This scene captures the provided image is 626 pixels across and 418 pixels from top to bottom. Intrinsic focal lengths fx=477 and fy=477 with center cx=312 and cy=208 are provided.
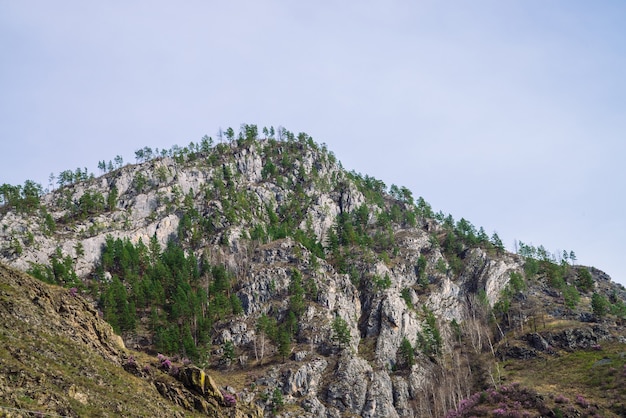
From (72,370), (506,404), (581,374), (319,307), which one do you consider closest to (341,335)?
(319,307)

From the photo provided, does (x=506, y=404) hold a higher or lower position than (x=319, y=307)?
lower

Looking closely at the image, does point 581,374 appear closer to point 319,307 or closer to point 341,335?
point 341,335

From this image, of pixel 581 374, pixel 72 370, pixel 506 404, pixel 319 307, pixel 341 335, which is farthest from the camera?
pixel 319 307

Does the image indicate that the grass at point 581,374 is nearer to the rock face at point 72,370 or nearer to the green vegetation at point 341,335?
the green vegetation at point 341,335

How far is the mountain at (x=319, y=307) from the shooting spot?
11375 cm

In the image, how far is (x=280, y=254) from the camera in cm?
16638

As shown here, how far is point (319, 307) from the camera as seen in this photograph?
146m

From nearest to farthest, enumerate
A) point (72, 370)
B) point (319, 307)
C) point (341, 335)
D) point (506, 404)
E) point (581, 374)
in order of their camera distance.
→ point (72, 370) < point (506, 404) < point (581, 374) < point (341, 335) < point (319, 307)

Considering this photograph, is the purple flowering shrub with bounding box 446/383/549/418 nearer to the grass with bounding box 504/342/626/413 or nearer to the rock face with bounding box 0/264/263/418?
the grass with bounding box 504/342/626/413

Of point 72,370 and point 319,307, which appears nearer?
point 72,370

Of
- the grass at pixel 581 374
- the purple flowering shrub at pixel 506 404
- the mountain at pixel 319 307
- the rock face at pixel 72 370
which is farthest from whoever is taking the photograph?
the mountain at pixel 319 307

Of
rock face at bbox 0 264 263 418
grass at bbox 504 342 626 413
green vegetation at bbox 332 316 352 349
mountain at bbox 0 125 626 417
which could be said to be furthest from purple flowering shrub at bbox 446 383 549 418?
green vegetation at bbox 332 316 352 349

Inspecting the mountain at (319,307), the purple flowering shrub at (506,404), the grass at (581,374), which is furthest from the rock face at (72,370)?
the grass at (581,374)

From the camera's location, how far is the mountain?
114 m
